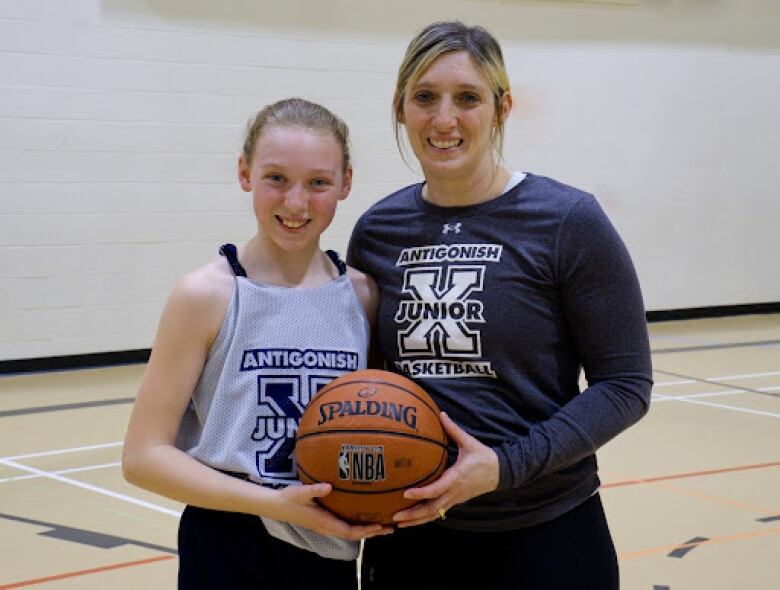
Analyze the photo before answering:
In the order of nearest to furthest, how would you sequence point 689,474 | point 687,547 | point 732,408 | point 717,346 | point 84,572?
point 84,572 < point 687,547 < point 689,474 < point 732,408 < point 717,346

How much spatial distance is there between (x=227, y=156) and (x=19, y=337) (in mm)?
1983

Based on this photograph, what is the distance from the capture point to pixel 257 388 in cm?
174

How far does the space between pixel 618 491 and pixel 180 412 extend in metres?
3.21

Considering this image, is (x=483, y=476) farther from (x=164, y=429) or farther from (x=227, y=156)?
(x=227, y=156)

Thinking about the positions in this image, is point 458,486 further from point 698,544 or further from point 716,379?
point 716,379

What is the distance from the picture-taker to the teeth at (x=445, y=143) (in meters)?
1.87

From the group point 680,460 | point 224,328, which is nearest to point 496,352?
point 224,328

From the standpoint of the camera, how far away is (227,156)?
306 inches

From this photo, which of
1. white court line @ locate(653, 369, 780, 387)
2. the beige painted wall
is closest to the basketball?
white court line @ locate(653, 369, 780, 387)

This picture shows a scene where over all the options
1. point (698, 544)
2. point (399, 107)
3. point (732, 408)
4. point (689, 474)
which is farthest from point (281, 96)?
point (399, 107)

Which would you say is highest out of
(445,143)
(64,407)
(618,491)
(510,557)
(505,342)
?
(445,143)

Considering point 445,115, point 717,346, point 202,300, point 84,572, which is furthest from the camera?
point 717,346

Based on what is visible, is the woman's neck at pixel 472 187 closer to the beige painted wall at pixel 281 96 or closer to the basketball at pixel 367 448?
the basketball at pixel 367 448

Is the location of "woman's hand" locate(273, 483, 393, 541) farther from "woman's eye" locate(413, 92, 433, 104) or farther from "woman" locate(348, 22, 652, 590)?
"woman's eye" locate(413, 92, 433, 104)
